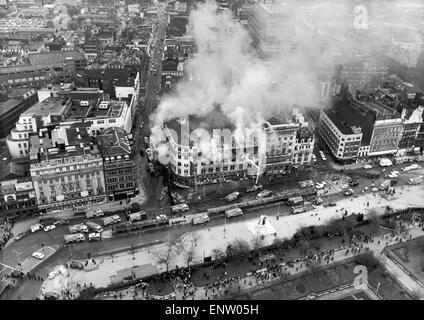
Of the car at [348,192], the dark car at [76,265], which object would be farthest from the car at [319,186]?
the dark car at [76,265]

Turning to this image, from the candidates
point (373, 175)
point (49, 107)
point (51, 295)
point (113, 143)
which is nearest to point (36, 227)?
point (51, 295)

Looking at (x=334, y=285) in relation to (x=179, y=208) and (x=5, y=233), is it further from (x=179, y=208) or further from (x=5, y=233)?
(x=5, y=233)

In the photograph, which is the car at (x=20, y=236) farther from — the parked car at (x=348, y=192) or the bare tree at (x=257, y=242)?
the parked car at (x=348, y=192)

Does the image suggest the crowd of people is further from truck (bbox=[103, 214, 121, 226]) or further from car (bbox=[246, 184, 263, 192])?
car (bbox=[246, 184, 263, 192])

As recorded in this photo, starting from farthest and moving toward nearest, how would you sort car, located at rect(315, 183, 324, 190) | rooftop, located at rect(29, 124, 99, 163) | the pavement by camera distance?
car, located at rect(315, 183, 324, 190) → rooftop, located at rect(29, 124, 99, 163) → the pavement

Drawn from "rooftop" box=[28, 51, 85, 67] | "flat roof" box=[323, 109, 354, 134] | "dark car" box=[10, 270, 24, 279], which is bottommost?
"dark car" box=[10, 270, 24, 279]

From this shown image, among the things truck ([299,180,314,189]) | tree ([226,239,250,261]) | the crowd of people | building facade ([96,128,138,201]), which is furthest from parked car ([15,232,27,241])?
truck ([299,180,314,189])
